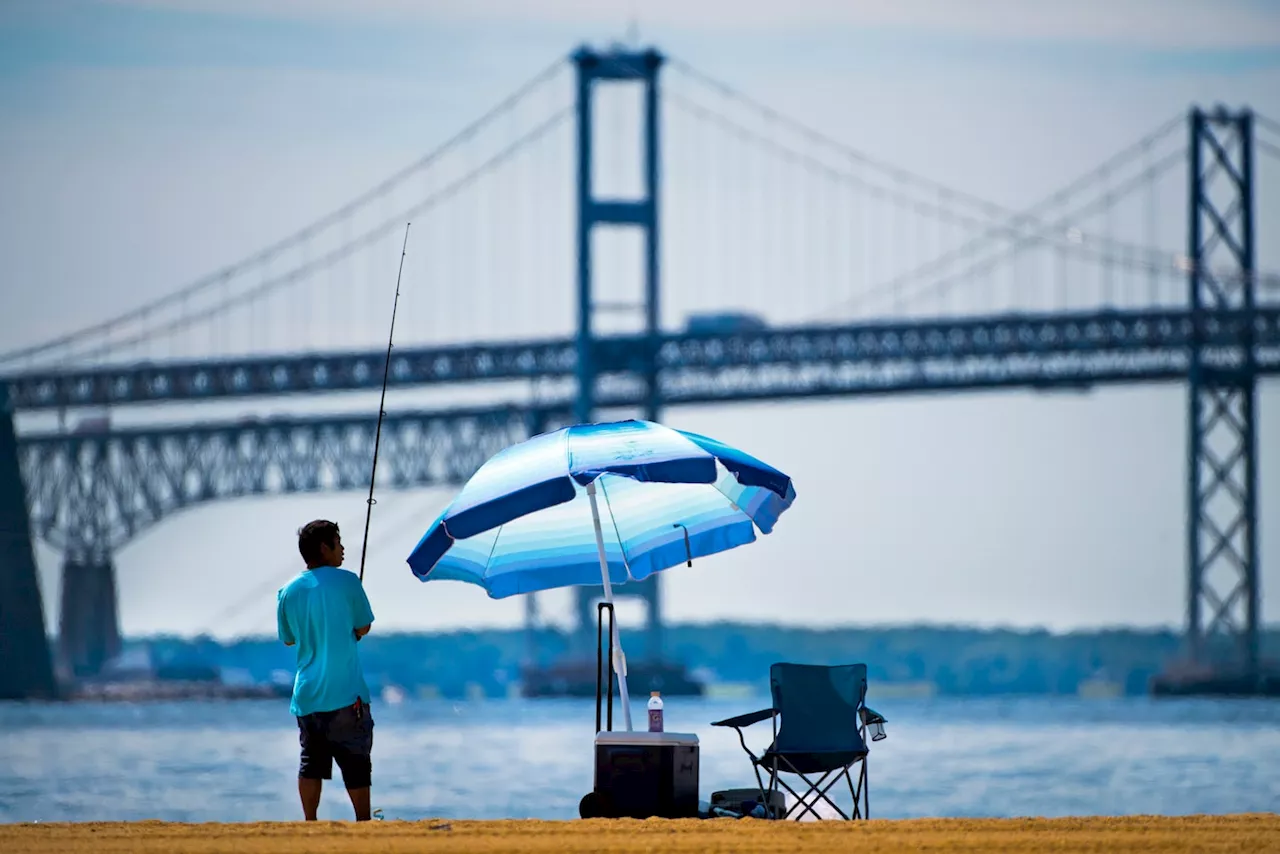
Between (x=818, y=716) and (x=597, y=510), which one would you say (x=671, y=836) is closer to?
(x=818, y=716)

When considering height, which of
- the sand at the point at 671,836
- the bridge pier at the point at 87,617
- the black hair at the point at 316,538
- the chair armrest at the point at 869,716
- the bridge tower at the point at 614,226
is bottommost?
the sand at the point at 671,836

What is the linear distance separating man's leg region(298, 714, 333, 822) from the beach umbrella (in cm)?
75

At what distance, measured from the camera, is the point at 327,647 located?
24.3 ft

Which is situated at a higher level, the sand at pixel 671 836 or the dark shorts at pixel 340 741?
the dark shorts at pixel 340 741

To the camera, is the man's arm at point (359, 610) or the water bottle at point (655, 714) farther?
the water bottle at point (655, 714)

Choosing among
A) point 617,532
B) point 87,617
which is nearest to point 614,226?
point 87,617

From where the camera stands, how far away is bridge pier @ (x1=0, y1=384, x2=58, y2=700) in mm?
37906

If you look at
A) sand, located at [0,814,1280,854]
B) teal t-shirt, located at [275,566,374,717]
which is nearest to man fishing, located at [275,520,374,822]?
teal t-shirt, located at [275,566,374,717]

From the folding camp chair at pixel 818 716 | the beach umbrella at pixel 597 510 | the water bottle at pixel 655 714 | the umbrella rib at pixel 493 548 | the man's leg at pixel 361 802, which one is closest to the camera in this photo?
the man's leg at pixel 361 802

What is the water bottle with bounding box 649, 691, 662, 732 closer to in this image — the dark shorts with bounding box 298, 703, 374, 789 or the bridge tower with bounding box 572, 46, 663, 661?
the dark shorts with bounding box 298, 703, 374, 789

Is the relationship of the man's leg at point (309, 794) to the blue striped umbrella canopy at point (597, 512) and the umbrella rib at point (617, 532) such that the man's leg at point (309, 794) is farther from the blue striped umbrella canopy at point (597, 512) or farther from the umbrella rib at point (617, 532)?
the umbrella rib at point (617, 532)

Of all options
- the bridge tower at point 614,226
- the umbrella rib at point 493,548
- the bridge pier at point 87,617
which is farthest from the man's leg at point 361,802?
the bridge pier at point 87,617

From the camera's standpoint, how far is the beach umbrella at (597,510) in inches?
307

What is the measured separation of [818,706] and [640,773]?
791 mm
